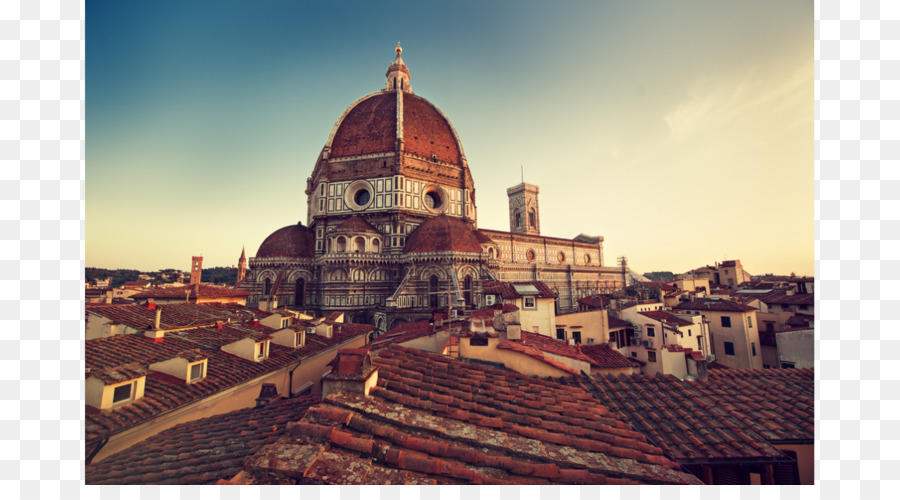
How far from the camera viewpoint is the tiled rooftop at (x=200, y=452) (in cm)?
302

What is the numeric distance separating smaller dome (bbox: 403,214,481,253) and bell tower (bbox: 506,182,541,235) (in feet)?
117

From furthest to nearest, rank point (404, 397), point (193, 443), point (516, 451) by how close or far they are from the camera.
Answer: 1. point (193, 443)
2. point (404, 397)
3. point (516, 451)

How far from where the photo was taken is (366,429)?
282cm

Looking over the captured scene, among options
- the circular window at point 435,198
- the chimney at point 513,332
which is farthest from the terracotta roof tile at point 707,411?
the circular window at point 435,198

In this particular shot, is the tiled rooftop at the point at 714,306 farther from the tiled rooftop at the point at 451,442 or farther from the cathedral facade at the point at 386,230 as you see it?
the tiled rooftop at the point at 451,442

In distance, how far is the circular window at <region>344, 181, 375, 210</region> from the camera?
3145 centimetres

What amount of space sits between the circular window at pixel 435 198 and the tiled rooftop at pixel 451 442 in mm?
29133

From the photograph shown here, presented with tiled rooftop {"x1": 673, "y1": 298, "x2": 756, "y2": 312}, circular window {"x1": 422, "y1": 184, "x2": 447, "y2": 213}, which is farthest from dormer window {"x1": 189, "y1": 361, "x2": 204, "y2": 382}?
circular window {"x1": 422, "y1": 184, "x2": 447, "y2": 213}

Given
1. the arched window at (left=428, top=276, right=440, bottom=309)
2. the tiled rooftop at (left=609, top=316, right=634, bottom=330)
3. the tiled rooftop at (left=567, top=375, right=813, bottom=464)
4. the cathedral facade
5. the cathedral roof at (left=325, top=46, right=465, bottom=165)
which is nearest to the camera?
the tiled rooftop at (left=567, top=375, right=813, bottom=464)

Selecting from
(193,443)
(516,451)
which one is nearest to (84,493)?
(193,443)

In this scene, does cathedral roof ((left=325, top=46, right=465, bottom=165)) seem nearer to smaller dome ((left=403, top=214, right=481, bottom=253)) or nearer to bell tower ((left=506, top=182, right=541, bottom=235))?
smaller dome ((left=403, top=214, right=481, bottom=253))

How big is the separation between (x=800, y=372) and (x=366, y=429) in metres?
8.86
